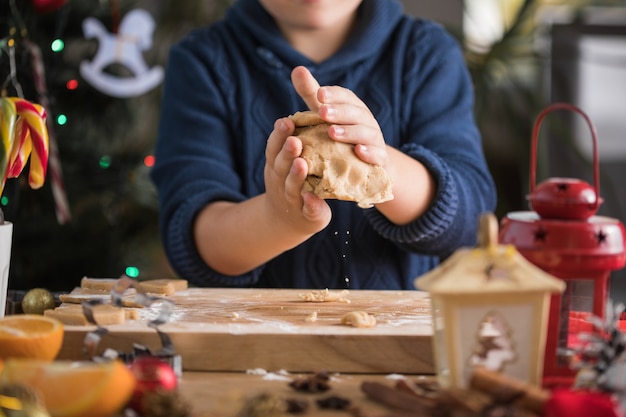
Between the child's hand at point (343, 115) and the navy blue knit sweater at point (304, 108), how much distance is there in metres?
0.39

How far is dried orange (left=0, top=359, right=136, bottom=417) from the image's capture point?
1.77 ft

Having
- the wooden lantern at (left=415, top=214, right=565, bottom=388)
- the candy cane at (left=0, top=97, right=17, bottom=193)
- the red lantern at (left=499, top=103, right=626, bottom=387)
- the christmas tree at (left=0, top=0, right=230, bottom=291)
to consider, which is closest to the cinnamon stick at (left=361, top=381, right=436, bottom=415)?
the wooden lantern at (left=415, top=214, right=565, bottom=388)

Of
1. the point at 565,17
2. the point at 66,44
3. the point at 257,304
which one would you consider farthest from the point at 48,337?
the point at 565,17

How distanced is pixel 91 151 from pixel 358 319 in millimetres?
1548

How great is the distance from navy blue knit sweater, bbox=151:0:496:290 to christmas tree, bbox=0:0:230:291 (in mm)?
712

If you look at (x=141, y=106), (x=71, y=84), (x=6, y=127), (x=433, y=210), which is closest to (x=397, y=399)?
(x=6, y=127)

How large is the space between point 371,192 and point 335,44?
62cm

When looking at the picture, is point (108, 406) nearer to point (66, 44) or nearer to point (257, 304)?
point (257, 304)

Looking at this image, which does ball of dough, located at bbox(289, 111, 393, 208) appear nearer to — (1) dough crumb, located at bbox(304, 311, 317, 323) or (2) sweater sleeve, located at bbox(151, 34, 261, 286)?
(1) dough crumb, located at bbox(304, 311, 317, 323)

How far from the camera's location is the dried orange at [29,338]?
63 cm

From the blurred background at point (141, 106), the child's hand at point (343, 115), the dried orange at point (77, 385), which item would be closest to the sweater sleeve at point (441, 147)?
the child's hand at point (343, 115)

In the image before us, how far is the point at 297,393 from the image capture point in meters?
0.65

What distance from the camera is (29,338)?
638 mm

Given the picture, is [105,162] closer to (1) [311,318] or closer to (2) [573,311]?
(1) [311,318]
